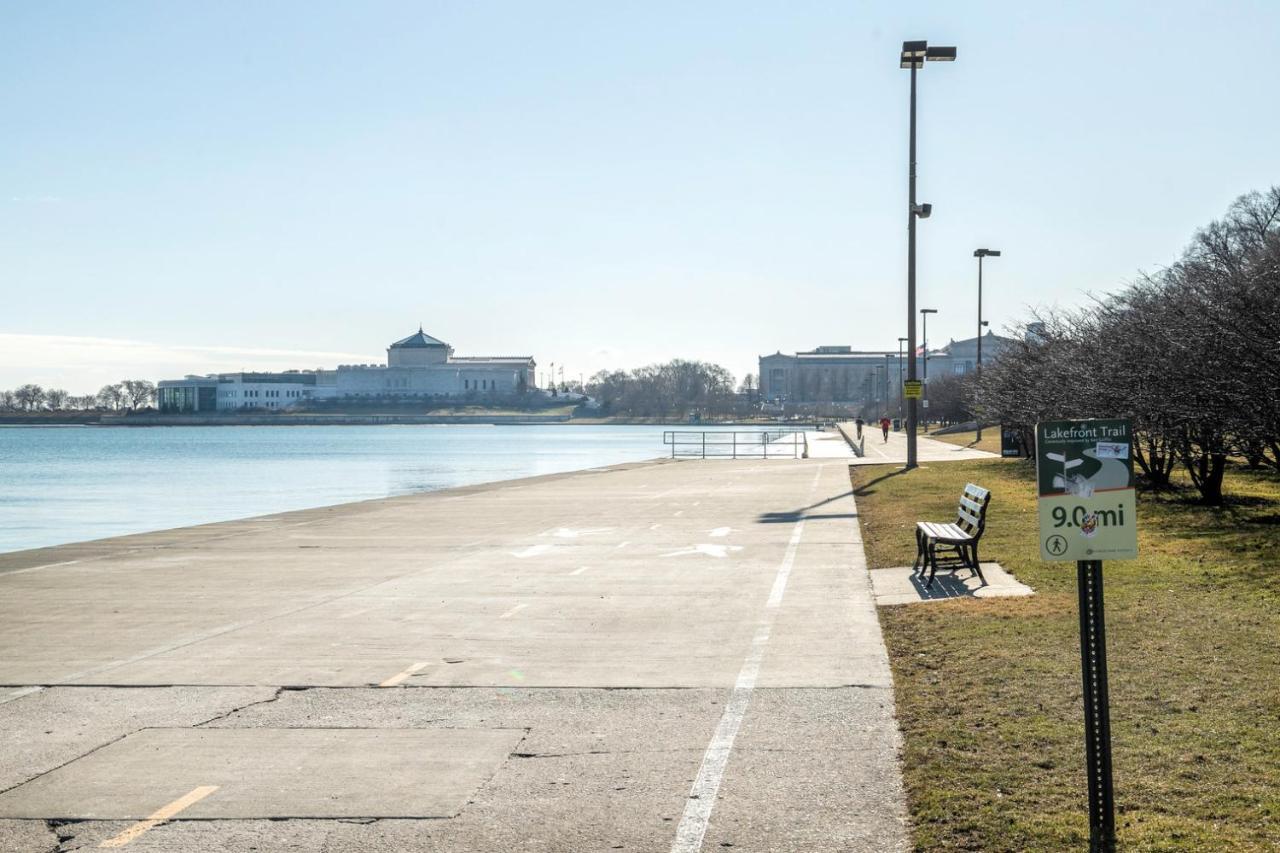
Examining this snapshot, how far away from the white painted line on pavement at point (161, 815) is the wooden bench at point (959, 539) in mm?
9169

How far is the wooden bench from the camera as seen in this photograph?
14.7 m

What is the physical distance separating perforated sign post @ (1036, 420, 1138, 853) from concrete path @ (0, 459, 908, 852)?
3.13 feet

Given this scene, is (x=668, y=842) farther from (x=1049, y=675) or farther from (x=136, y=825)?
(x=1049, y=675)

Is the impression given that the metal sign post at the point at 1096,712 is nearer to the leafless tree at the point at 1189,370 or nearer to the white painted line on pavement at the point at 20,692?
the white painted line on pavement at the point at 20,692

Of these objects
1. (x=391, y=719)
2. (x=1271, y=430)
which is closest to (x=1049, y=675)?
(x=391, y=719)

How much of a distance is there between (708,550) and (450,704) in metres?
10.4

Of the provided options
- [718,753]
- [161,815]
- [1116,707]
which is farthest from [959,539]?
[161,815]

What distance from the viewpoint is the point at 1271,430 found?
54.7 feet

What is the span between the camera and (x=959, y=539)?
14.7m

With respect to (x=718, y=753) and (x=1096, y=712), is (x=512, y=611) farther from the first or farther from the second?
(x=1096, y=712)

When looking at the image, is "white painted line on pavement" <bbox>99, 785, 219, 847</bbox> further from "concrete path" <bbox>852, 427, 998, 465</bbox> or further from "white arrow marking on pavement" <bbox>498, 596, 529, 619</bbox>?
"concrete path" <bbox>852, 427, 998, 465</bbox>

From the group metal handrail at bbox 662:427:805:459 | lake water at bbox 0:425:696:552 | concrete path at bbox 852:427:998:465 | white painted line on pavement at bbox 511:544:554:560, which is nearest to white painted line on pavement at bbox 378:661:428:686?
white painted line on pavement at bbox 511:544:554:560

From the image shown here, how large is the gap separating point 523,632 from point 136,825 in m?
5.67

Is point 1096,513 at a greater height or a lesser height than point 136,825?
greater
